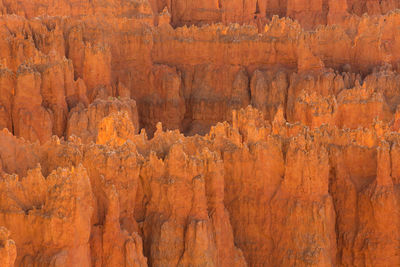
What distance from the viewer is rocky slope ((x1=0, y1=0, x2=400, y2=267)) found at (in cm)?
1158

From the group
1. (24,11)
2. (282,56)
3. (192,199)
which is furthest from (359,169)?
(24,11)

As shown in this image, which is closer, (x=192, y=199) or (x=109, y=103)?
(x=192, y=199)

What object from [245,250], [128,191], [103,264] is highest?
[128,191]

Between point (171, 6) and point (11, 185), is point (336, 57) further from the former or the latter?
point (11, 185)

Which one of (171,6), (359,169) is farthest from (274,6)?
(359,169)

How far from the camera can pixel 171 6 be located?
42656mm

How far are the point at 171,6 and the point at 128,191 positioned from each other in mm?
31140

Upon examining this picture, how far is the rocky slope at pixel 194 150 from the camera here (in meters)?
11.6

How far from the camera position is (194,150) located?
14.2m

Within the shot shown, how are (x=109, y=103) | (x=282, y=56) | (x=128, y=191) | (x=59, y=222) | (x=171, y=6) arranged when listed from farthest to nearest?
1. (x=171, y=6)
2. (x=282, y=56)
3. (x=109, y=103)
4. (x=128, y=191)
5. (x=59, y=222)

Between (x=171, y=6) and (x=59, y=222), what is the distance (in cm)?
3315

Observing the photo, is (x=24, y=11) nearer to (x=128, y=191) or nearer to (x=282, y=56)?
(x=282, y=56)

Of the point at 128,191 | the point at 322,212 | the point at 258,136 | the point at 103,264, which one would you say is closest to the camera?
the point at 103,264

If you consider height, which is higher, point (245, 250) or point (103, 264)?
point (103, 264)
